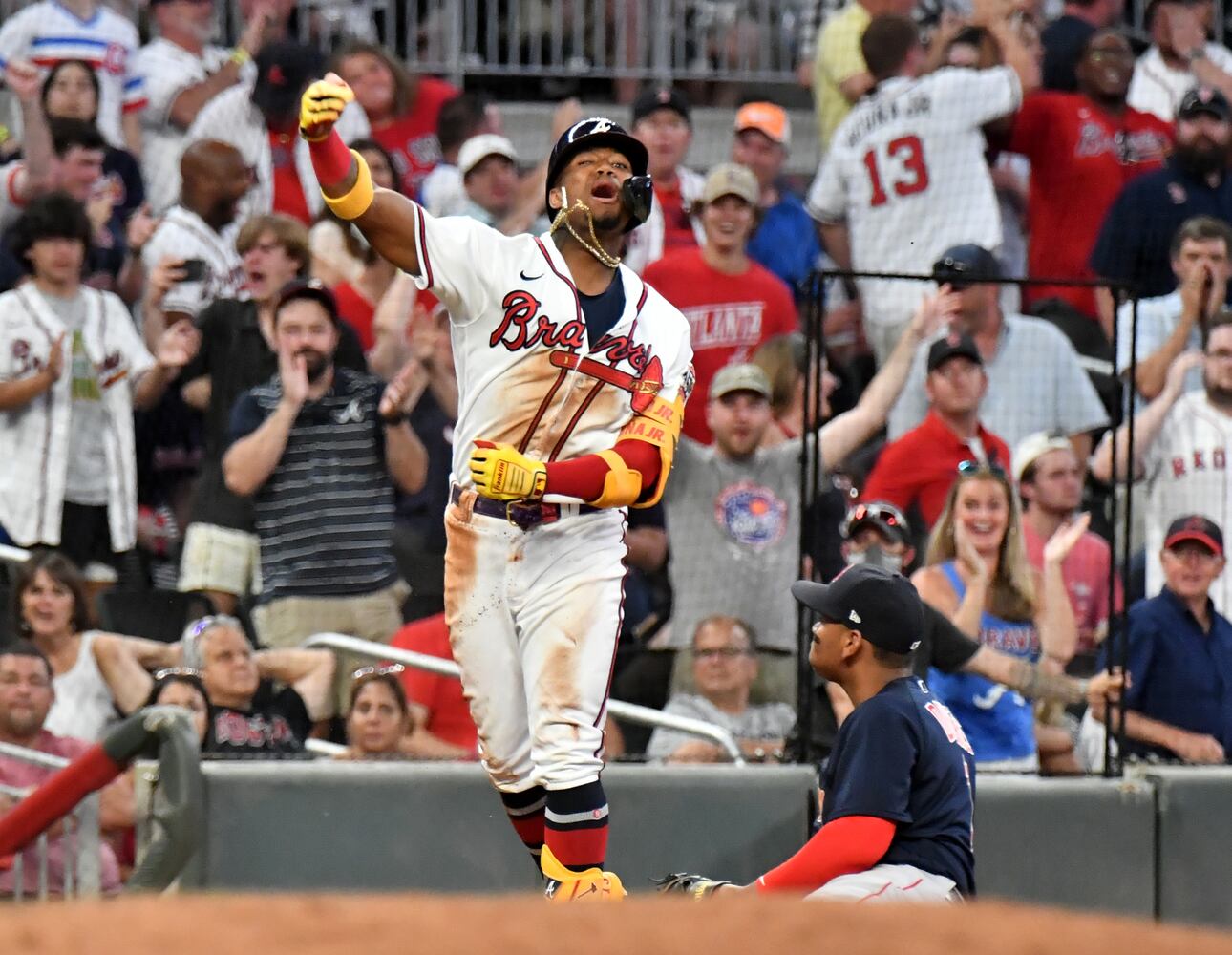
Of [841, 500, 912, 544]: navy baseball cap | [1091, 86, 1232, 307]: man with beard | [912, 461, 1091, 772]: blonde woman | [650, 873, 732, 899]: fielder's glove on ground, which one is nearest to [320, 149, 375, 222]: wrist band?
[650, 873, 732, 899]: fielder's glove on ground

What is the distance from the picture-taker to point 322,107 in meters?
5.36

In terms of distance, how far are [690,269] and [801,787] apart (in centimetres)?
283

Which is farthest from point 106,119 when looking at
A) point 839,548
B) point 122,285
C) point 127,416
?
point 839,548

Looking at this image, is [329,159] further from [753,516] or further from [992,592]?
[992,592]

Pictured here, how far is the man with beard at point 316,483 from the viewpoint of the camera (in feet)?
27.5

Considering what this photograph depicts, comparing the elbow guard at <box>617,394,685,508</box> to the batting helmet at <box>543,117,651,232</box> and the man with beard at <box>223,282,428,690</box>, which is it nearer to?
the batting helmet at <box>543,117,651,232</box>

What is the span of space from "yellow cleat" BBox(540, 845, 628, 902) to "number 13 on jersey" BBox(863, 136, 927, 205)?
528cm

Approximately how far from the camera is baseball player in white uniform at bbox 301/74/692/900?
18.5 ft

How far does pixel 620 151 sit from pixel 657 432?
29.4 inches

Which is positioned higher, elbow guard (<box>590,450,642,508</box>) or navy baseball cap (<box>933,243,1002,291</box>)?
navy baseball cap (<box>933,243,1002,291</box>)

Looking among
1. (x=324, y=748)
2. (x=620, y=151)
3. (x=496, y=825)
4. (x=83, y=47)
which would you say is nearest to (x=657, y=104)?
(x=83, y=47)

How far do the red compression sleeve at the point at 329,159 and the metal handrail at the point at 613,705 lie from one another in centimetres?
258

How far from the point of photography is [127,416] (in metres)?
8.88

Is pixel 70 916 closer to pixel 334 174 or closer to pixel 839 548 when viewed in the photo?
pixel 334 174
